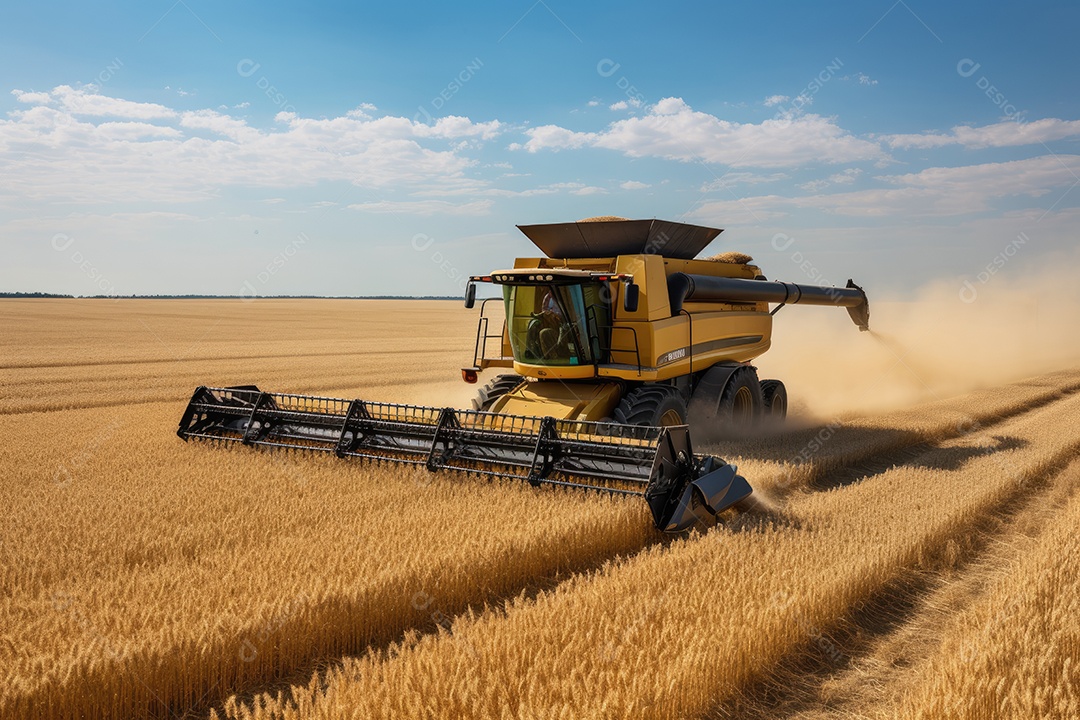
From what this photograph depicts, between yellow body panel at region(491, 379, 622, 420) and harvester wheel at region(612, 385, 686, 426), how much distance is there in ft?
0.54

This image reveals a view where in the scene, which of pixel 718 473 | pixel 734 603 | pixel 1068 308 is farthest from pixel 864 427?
pixel 1068 308

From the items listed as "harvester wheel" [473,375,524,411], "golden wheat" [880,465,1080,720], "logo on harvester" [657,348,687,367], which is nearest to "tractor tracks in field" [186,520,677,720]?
"golden wheat" [880,465,1080,720]

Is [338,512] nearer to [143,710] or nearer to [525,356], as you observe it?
[143,710]

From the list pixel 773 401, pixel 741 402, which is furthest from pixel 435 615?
pixel 773 401

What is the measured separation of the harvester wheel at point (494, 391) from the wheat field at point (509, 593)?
2.06 metres

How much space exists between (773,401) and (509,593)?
24.8 ft

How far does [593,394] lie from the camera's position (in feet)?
27.6

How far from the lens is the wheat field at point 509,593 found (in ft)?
10.5

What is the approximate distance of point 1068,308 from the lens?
26.4m

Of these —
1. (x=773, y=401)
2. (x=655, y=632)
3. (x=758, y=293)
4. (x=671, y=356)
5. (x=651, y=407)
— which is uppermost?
(x=758, y=293)

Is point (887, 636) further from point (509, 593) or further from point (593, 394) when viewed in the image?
point (593, 394)

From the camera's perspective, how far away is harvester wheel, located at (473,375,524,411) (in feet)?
29.3

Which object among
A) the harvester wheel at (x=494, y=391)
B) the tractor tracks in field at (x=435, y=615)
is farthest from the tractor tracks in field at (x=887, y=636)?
the harvester wheel at (x=494, y=391)

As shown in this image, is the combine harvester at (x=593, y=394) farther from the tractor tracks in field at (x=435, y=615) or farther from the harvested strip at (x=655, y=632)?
the harvested strip at (x=655, y=632)
